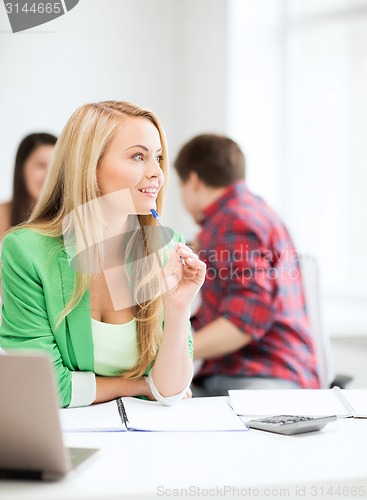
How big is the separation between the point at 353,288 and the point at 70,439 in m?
2.57

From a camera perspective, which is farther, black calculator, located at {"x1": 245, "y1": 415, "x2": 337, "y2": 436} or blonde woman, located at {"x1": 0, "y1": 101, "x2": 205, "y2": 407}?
blonde woman, located at {"x1": 0, "y1": 101, "x2": 205, "y2": 407}

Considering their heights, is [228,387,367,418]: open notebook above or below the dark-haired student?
below

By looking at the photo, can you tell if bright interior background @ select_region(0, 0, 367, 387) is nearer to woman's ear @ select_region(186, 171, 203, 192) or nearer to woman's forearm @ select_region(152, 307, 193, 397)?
woman's ear @ select_region(186, 171, 203, 192)

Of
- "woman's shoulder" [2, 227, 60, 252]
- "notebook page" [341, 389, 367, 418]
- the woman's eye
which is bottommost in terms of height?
"notebook page" [341, 389, 367, 418]

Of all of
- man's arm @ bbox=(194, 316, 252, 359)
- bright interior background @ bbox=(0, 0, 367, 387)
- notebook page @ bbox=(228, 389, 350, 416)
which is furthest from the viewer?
bright interior background @ bbox=(0, 0, 367, 387)

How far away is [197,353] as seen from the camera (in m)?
2.41

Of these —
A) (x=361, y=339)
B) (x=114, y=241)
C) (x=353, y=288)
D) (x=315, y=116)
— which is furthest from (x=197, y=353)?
(x=315, y=116)

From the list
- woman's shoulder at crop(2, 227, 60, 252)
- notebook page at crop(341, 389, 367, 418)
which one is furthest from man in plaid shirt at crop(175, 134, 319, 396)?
woman's shoulder at crop(2, 227, 60, 252)

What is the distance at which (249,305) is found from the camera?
2428 millimetres

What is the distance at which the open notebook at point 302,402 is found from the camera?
1.39 m

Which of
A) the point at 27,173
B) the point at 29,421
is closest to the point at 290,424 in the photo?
the point at 29,421

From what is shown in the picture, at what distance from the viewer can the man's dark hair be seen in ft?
8.57

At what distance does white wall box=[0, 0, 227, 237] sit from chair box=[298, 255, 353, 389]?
0.86m

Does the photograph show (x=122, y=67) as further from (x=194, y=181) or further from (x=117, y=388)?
(x=117, y=388)
